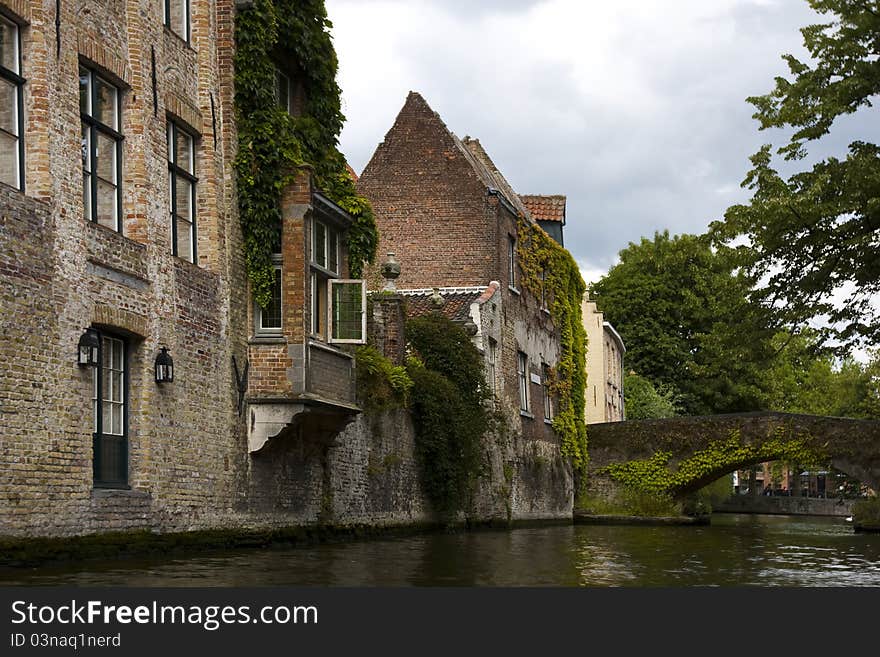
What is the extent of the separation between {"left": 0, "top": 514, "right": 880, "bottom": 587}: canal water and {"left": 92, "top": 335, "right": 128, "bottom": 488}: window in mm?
1101

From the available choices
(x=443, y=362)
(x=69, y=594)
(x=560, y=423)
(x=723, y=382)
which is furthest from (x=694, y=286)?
(x=69, y=594)

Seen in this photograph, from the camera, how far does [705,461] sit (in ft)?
129

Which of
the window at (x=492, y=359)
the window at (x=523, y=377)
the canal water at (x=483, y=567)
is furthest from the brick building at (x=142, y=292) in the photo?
the window at (x=523, y=377)

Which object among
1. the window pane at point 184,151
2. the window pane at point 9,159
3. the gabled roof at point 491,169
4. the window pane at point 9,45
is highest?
the gabled roof at point 491,169

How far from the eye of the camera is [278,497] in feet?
63.8

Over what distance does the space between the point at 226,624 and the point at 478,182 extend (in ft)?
86.7

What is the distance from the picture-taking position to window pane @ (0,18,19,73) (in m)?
13.9

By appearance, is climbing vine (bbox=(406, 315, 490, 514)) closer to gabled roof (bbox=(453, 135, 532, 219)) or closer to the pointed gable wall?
the pointed gable wall

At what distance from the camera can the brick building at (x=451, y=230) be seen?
110 ft

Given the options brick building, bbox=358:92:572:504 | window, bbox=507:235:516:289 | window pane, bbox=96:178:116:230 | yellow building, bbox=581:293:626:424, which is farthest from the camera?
yellow building, bbox=581:293:626:424

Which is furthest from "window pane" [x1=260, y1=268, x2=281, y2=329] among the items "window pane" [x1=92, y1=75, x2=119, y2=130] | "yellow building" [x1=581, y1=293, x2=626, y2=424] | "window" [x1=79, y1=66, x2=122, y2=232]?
"yellow building" [x1=581, y1=293, x2=626, y2=424]

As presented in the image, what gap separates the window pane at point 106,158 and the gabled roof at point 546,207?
1096 inches

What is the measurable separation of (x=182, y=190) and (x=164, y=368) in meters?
2.63

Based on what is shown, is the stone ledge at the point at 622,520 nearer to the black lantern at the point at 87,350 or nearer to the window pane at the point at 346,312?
the window pane at the point at 346,312
